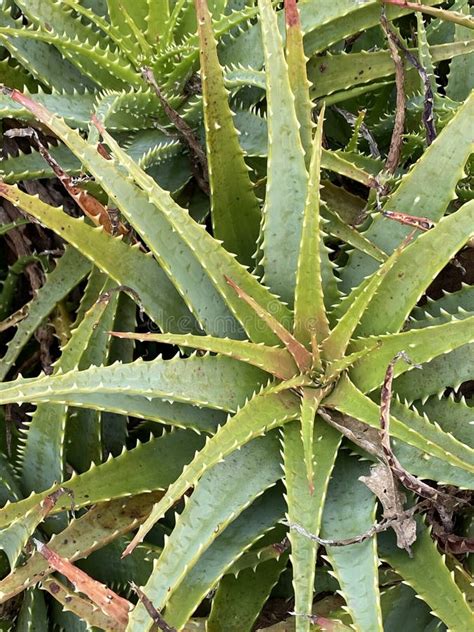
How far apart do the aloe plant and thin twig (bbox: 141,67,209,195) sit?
0.04 m

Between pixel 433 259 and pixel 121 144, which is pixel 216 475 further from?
pixel 121 144

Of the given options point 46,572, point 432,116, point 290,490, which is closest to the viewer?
point 290,490

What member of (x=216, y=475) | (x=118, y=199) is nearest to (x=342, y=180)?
(x=118, y=199)

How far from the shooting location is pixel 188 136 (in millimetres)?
1114

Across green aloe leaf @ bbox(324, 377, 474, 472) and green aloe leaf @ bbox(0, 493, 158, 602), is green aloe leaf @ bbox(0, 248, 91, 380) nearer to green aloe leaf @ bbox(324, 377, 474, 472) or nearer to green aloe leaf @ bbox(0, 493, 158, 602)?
green aloe leaf @ bbox(0, 493, 158, 602)

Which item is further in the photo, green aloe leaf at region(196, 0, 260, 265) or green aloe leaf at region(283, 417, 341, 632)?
green aloe leaf at region(196, 0, 260, 265)

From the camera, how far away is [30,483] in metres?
1.14

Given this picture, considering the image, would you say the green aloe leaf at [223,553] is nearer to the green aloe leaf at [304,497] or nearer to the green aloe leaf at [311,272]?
the green aloe leaf at [304,497]

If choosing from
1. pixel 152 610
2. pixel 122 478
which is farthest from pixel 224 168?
pixel 152 610

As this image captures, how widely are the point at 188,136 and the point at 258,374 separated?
1.37ft

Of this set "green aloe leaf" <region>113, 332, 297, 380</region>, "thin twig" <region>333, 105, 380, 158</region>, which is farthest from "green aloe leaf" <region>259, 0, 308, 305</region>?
"thin twig" <region>333, 105, 380, 158</region>

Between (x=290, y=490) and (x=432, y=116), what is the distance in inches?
23.5

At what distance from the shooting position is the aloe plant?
825 millimetres

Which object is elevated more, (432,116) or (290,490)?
(432,116)
